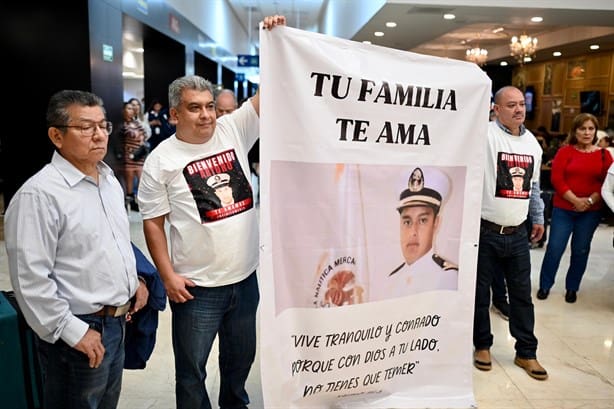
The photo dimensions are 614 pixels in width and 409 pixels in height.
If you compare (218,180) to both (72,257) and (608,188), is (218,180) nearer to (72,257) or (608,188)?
(72,257)

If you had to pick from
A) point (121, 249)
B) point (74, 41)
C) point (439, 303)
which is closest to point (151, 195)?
point (121, 249)

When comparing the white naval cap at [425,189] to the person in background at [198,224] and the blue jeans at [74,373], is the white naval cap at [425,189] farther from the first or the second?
the blue jeans at [74,373]

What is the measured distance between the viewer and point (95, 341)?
1.52m

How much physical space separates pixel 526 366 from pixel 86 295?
2.40m

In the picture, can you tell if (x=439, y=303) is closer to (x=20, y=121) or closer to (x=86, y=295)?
(x=86, y=295)

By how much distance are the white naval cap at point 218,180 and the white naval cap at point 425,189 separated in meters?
0.71

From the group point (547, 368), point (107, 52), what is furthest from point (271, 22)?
point (107, 52)

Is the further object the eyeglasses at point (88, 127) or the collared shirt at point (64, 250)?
the eyeglasses at point (88, 127)

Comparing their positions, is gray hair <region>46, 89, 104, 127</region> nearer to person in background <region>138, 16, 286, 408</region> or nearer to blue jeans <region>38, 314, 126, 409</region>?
person in background <region>138, 16, 286, 408</region>

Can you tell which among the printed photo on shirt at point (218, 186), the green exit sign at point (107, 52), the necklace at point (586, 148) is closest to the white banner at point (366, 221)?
the printed photo on shirt at point (218, 186)

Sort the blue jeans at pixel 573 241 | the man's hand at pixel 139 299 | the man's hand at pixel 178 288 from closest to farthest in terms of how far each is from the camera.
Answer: the man's hand at pixel 139 299 → the man's hand at pixel 178 288 → the blue jeans at pixel 573 241

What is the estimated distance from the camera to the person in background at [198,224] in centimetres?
184

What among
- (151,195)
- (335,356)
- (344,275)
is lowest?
(335,356)

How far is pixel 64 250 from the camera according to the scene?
4.89 ft
